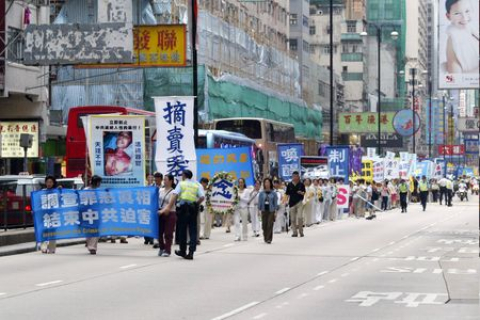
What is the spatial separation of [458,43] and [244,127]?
30.1 m

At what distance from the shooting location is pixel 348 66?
13450 cm

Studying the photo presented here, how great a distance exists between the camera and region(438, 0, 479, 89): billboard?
23.5m

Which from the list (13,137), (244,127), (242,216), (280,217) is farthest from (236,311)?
(244,127)

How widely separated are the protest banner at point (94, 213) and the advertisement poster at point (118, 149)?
2.59m

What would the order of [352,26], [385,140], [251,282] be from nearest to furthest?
1. [251,282]
2. [385,140]
3. [352,26]

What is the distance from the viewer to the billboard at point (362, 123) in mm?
89500

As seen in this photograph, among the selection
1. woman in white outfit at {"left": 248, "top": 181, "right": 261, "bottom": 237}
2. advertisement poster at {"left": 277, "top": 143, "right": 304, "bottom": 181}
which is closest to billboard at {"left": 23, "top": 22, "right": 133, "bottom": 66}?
woman in white outfit at {"left": 248, "top": 181, "right": 261, "bottom": 237}

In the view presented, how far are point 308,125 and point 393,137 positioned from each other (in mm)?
7061

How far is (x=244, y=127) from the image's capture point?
53656mm

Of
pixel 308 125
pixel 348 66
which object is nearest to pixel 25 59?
pixel 308 125

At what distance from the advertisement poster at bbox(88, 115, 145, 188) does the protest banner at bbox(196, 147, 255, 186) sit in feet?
21.6

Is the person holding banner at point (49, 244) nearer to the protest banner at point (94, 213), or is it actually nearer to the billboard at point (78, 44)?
the protest banner at point (94, 213)

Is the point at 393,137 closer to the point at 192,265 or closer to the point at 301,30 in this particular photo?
the point at 301,30

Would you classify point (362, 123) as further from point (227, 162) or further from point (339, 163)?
point (227, 162)
